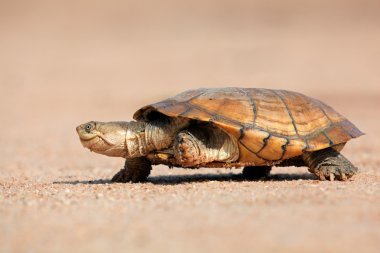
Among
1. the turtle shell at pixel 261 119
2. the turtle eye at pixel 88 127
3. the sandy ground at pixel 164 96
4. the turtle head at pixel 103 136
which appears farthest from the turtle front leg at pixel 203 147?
the turtle eye at pixel 88 127

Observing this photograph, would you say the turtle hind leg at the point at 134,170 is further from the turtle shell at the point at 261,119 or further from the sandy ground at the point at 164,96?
the turtle shell at the point at 261,119

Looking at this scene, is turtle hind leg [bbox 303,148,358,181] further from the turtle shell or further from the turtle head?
the turtle head

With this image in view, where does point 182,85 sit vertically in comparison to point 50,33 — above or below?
below

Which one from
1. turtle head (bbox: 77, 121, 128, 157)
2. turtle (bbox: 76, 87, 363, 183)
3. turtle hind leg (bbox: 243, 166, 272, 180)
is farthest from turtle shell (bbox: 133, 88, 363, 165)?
turtle hind leg (bbox: 243, 166, 272, 180)

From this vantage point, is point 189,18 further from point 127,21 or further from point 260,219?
point 260,219

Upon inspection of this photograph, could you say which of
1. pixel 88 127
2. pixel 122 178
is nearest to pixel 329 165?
pixel 122 178

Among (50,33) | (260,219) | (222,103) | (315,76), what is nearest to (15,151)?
(222,103)
